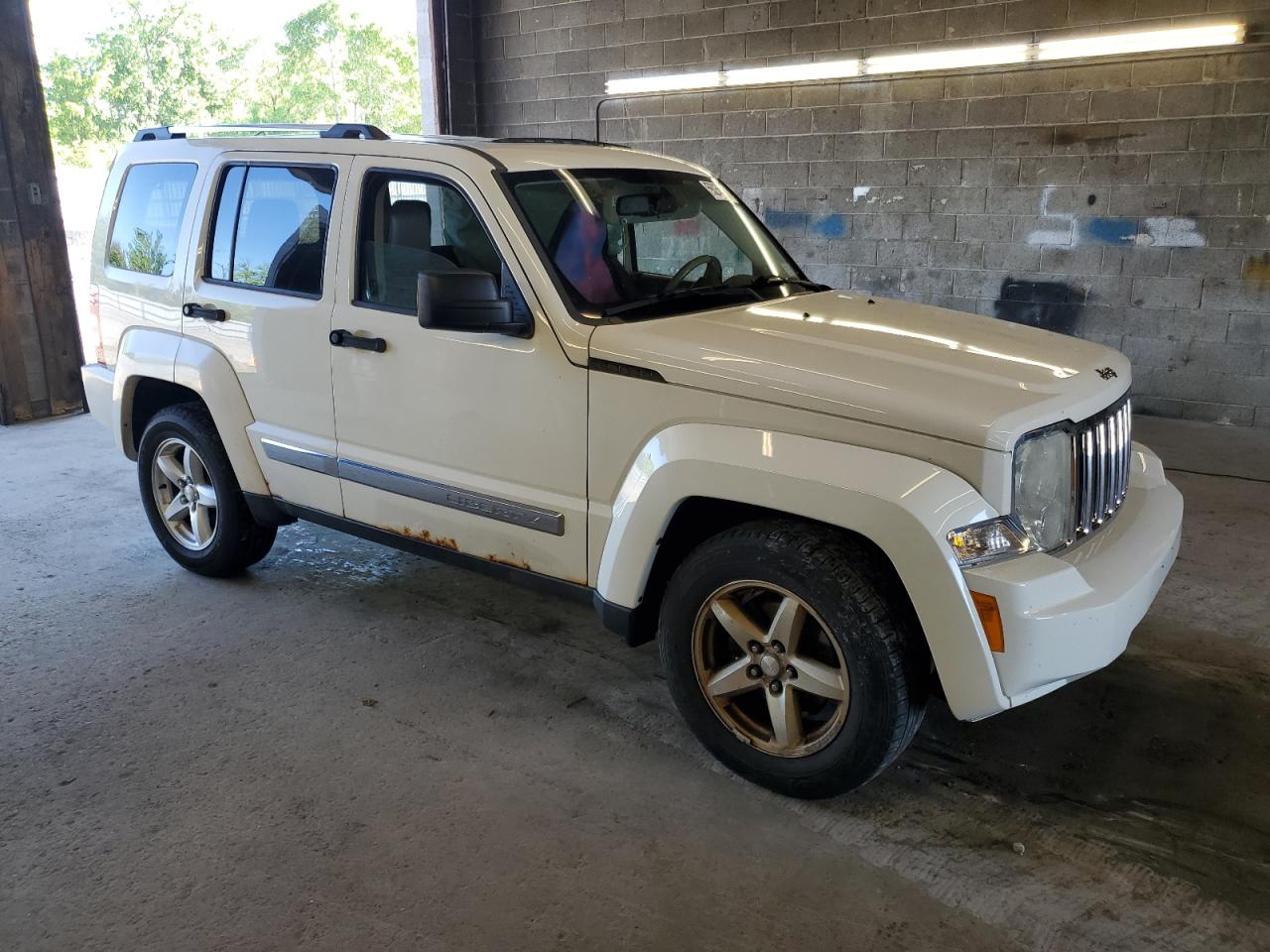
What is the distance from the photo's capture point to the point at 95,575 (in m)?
4.64

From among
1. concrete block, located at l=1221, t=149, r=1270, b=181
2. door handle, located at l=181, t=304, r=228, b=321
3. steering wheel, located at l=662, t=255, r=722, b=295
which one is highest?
concrete block, located at l=1221, t=149, r=1270, b=181

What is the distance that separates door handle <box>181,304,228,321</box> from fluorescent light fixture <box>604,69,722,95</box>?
629cm

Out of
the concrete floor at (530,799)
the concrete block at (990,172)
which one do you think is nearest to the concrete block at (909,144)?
the concrete block at (990,172)

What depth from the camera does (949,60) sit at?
25.5 feet

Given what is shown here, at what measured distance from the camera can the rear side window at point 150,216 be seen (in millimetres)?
4305

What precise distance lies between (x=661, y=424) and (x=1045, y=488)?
3.57 ft

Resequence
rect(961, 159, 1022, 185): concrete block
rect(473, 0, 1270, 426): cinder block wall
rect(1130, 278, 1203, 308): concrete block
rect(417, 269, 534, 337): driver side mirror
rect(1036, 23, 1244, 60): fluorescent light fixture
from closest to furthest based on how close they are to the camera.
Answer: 1. rect(417, 269, 534, 337): driver side mirror
2. rect(1036, 23, 1244, 60): fluorescent light fixture
3. rect(473, 0, 1270, 426): cinder block wall
4. rect(1130, 278, 1203, 308): concrete block
5. rect(961, 159, 1022, 185): concrete block

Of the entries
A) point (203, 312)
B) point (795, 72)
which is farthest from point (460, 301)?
point (795, 72)

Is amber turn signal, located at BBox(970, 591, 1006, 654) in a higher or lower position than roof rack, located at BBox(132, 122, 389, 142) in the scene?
lower

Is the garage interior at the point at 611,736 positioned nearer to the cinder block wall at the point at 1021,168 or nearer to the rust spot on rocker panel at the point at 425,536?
the cinder block wall at the point at 1021,168

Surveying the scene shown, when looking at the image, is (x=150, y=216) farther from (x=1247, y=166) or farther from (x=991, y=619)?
(x=1247, y=166)

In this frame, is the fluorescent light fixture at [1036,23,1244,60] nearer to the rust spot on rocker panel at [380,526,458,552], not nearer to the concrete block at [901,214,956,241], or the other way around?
the concrete block at [901,214,956,241]

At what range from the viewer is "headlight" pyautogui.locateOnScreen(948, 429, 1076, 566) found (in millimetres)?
2469

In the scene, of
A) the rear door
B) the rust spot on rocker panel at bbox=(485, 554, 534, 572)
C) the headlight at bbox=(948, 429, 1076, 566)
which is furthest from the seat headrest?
the headlight at bbox=(948, 429, 1076, 566)
